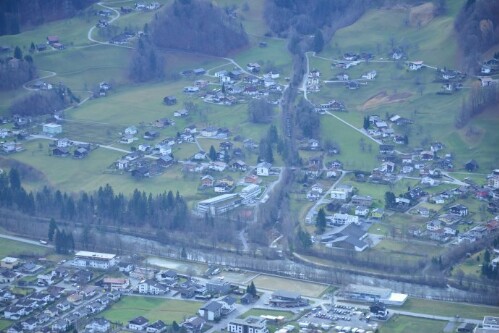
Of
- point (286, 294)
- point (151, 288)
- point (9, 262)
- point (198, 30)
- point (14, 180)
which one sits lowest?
point (9, 262)

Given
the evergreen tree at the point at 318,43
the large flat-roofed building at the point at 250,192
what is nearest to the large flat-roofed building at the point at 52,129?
Answer: the large flat-roofed building at the point at 250,192

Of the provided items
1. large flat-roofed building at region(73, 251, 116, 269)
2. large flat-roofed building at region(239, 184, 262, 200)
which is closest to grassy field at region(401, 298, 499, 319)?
large flat-roofed building at region(73, 251, 116, 269)

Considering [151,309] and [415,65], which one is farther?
[415,65]

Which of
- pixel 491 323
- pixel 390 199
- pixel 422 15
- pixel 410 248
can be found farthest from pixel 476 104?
pixel 491 323

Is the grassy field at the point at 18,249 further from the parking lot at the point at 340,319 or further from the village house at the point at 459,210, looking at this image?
the village house at the point at 459,210

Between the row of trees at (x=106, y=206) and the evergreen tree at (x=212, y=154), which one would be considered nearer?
the row of trees at (x=106, y=206)

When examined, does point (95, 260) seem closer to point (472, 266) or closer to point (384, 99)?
point (472, 266)

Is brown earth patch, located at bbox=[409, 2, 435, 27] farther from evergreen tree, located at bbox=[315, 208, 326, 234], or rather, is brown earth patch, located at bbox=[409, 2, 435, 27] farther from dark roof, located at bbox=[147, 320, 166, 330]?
dark roof, located at bbox=[147, 320, 166, 330]

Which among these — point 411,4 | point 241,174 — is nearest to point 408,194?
point 241,174
